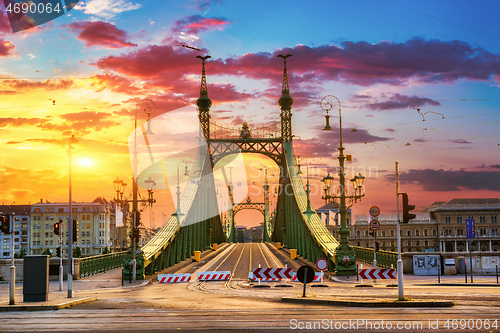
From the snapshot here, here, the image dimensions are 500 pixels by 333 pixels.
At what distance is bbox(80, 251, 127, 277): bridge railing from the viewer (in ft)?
121

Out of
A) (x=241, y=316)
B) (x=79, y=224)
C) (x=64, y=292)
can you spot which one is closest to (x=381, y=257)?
(x=64, y=292)

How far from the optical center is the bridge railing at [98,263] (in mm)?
36969

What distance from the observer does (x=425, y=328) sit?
12.9m

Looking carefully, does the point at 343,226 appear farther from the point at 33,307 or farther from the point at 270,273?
the point at 33,307

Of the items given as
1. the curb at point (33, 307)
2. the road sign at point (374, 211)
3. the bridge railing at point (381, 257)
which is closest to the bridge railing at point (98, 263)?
the curb at point (33, 307)

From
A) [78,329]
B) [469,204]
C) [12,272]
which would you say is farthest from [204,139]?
[469,204]

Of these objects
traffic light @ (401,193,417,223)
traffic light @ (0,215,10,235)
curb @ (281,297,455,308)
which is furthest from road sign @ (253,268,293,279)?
traffic light @ (0,215,10,235)

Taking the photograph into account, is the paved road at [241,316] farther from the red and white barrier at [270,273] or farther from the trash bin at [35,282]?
the red and white barrier at [270,273]

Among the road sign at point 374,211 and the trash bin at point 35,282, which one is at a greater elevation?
the road sign at point 374,211

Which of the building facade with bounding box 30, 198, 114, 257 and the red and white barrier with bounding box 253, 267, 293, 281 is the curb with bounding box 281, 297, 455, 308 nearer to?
the red and white barrier with bounding box 253, 267, 293, 281

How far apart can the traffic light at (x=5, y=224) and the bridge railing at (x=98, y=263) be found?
1510 centimetres

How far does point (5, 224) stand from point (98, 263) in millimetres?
21802

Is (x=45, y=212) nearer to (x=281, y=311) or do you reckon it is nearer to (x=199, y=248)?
(x=199, y=248)

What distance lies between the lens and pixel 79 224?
14025cm
